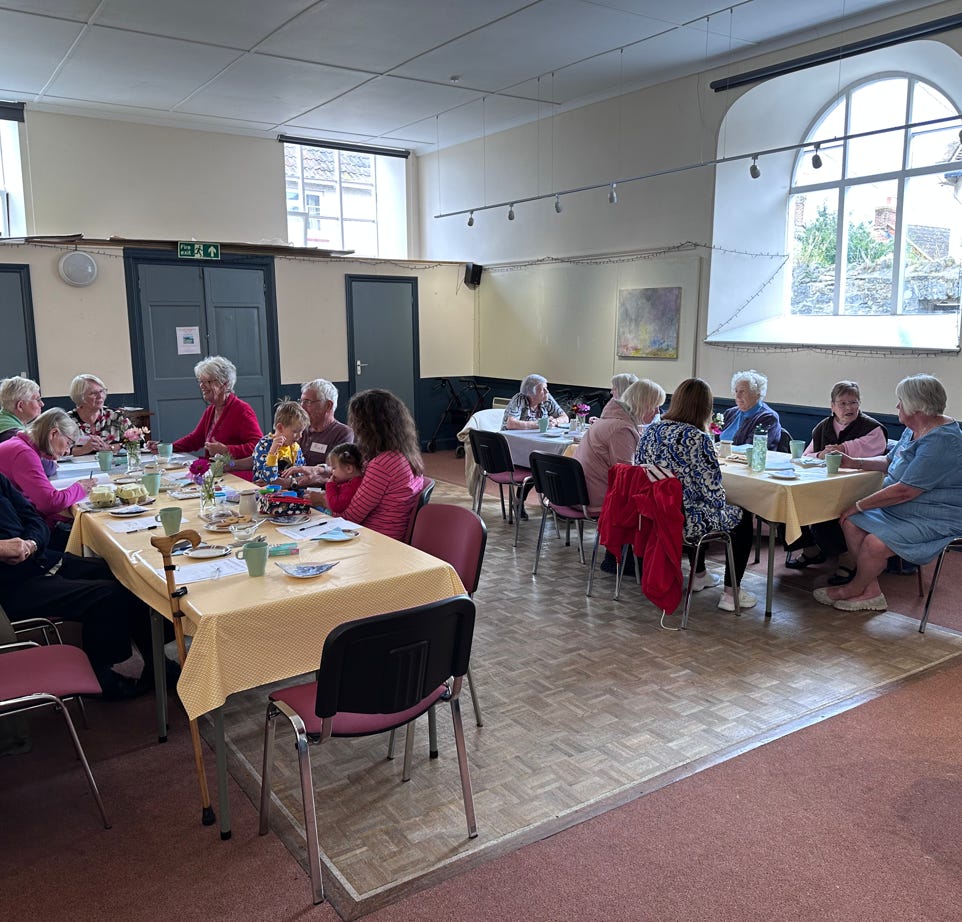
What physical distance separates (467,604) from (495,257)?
841 centimetres

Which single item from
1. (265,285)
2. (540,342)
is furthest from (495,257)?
(265,285)

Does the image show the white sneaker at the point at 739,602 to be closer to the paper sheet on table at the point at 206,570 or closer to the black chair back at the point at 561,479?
the black chair back at the point at 561,479

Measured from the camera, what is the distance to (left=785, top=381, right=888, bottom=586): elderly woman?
4996 mm

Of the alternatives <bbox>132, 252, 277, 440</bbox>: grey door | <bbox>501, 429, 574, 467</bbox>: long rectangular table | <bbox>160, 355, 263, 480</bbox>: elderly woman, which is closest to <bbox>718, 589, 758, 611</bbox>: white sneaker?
<bbox>501, 429, 574, 467</bbox>: long rectangular table

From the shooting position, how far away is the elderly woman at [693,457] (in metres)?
4.19

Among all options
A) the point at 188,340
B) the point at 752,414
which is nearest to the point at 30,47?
the point at 188,340

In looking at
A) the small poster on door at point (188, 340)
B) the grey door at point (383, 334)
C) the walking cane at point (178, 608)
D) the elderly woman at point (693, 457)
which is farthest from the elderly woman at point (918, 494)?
the small poster on door at point (188, 340)

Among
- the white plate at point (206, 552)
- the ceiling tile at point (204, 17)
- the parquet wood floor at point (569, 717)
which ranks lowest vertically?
the parquet wood floor at point (569, 717)

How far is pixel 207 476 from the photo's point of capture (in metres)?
3.83

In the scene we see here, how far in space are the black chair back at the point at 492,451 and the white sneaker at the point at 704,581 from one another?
1629 millimetres

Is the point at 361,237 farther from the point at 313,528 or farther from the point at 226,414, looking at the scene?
the point at 313,528

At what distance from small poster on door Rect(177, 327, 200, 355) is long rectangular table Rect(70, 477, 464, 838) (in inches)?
247

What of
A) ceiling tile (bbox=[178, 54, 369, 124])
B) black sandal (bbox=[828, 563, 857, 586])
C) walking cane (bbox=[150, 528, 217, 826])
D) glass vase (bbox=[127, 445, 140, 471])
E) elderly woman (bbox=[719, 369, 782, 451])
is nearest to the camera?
walking cane (bbox=[150, 528, 217, 826])

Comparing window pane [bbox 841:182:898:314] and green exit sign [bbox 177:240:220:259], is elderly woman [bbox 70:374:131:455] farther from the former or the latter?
window pane [bbox 841:182:898:314]
